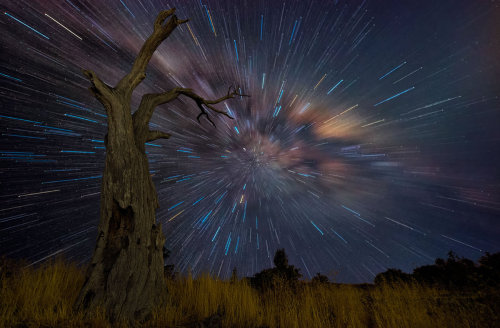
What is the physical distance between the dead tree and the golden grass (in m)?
0.37

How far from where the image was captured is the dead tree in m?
3.97

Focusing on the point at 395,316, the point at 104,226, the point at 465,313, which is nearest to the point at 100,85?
the point at 104,226

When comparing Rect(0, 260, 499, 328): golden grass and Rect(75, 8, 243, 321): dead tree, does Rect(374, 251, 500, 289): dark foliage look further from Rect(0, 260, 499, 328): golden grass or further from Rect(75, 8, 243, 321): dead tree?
Rect(75, 8, 243, 321): dead tree

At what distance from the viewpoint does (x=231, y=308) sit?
470 cm

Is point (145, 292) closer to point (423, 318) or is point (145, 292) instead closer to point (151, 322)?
point (151, 322)

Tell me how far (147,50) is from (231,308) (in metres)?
7.04

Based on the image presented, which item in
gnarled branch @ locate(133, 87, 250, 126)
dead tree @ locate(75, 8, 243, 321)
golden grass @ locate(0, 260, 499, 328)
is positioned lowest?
golden grass @ locate(0, 260, 499, 328)

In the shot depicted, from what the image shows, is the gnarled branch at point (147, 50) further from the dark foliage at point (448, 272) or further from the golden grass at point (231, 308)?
the dark foliage at point (448, 272)

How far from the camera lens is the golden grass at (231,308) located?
363 centimetres

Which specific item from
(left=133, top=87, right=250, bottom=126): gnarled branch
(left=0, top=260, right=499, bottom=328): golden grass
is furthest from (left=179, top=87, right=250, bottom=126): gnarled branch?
(left=0, top=260, right=499, bottom=328): golden grass

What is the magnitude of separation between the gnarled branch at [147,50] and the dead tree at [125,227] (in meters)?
0.03

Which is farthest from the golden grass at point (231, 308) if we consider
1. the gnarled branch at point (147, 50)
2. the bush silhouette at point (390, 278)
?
the gnarled branch at point (147, 50)

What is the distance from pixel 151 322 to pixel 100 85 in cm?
518

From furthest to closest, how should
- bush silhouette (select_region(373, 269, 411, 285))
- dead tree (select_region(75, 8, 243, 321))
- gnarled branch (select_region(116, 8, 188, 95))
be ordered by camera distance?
bush silhouette (select_region(373, 269, 411, 285)), gnarled branch (select_region(116, 8, 188, 95)), dead tree (select_region(75, 8, 243, 321))
